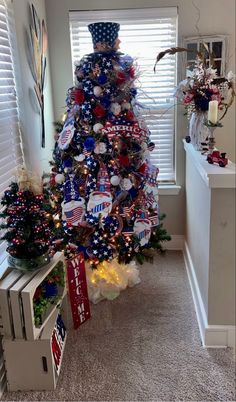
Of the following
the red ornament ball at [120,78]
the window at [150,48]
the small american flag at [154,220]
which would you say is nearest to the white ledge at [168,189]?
the window at [150,48]

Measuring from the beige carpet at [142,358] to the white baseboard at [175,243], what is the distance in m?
0.80

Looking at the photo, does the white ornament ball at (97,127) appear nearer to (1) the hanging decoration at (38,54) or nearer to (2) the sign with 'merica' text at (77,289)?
(1) the hanging decoration at (38,54)

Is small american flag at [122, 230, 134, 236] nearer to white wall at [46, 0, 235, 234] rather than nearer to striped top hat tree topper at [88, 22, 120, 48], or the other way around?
white wall at [46, 0, 235, 234]

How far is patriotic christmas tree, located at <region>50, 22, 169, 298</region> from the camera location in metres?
2.41

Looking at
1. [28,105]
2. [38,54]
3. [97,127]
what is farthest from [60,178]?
[38,54]

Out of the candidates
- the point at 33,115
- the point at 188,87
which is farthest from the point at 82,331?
the point at 188,87

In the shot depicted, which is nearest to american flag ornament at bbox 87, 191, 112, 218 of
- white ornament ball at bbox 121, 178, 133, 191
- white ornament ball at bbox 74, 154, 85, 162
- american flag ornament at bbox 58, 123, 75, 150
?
white ornament ball at bbox 121, 178, 133, 191

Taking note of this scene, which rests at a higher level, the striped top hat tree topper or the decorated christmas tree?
the striped top hat tree topper

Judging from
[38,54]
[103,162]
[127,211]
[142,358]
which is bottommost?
[142,358]

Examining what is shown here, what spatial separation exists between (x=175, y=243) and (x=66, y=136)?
156 centimetres

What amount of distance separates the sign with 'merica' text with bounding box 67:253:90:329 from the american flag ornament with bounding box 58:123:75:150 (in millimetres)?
715

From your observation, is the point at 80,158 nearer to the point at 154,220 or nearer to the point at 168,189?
the point at 154,220

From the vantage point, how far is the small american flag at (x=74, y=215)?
247 cm

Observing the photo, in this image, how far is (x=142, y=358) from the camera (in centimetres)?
206
